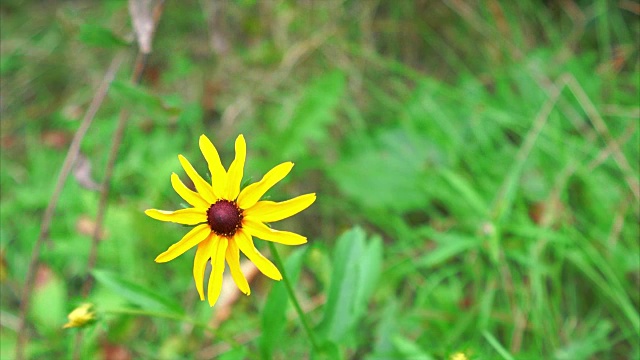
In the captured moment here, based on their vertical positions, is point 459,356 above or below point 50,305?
below

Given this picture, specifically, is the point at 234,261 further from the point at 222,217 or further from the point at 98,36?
the point at 98,36

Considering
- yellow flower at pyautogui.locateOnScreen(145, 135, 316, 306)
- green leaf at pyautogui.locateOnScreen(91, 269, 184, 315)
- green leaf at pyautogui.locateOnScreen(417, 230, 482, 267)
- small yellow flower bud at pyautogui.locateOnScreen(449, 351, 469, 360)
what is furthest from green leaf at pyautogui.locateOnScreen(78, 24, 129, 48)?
small yellow flower bud at pyautogui.locateOnScreen(449, 351, 469, 360)

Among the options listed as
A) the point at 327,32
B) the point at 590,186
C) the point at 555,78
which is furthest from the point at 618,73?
the point at 327,32

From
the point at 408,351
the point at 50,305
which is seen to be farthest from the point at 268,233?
the point at 50,305

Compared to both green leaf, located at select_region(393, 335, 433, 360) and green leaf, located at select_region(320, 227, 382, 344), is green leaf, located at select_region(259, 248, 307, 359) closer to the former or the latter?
green leaf, located at select_region(320, 227, 382, 344)

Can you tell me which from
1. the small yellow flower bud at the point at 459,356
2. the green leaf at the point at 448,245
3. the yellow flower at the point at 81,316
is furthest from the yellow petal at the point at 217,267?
the green leaf at the point at 448,245
